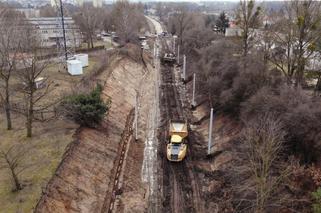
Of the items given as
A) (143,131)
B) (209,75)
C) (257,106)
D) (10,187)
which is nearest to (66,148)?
(10,187)

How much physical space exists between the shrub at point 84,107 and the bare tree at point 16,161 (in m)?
A: 4.57

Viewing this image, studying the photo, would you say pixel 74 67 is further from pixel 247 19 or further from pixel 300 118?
pixel 300 118

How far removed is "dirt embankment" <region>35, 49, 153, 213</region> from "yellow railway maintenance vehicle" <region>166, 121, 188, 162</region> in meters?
2.96

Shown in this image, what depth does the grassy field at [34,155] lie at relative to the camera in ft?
54.7

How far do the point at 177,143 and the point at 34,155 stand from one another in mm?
11357

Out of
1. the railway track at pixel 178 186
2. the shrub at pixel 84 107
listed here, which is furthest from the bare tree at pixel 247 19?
the shrub at pixel 84 107

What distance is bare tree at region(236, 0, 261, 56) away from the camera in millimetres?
32144

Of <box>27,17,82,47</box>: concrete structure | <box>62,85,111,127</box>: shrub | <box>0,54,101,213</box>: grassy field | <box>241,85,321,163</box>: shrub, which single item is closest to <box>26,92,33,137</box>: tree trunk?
<box>0,54,101,213</box>: grassy field

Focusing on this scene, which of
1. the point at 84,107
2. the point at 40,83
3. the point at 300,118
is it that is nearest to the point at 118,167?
the point at 84,107

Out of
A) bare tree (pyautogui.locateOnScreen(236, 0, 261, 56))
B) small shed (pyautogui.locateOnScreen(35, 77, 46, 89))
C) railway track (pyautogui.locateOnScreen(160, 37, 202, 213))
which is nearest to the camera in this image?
railway track (pyautogui.locateOnScreen(160, 37, 202, 213))

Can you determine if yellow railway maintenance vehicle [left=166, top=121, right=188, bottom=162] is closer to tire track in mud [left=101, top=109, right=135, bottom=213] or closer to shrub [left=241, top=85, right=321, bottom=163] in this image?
tire track in mud [left=101, top=109, right=135, bottom=213]

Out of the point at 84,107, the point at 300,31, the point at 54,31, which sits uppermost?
the point at 300,31

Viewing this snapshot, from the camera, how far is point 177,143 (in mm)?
25812

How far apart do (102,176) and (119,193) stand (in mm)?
1823
